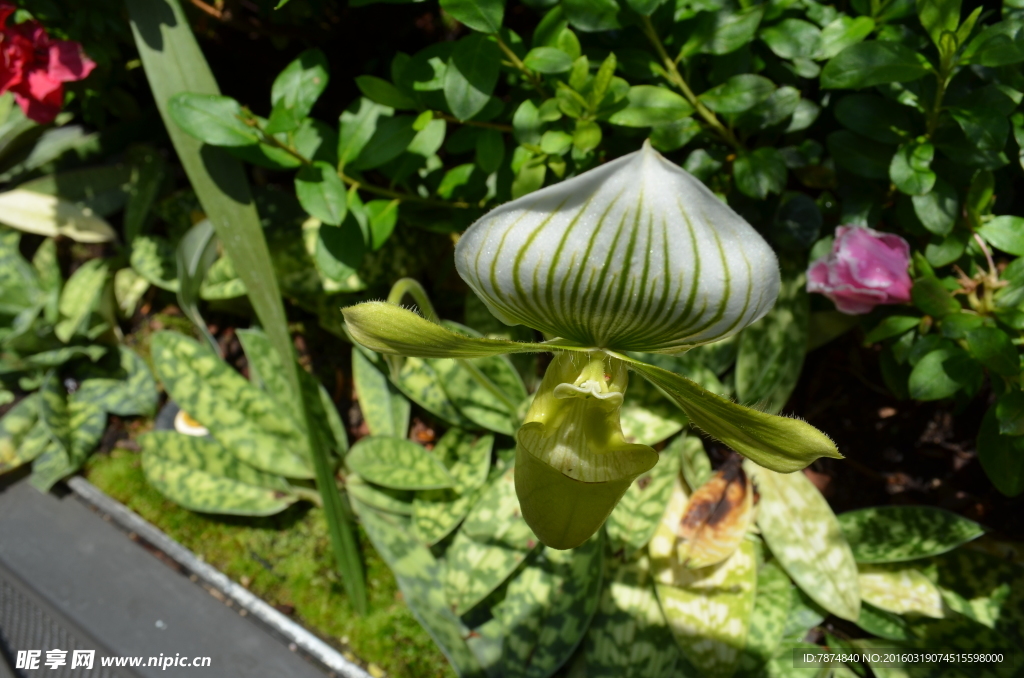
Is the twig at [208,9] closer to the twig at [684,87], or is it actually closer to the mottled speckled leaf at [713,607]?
the twig at [684,87]

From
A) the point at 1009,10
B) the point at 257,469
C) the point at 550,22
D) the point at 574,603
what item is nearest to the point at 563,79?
the point at 550,22

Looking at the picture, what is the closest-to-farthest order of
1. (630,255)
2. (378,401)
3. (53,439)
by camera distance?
(630,255) < (378,401) < (53,439)

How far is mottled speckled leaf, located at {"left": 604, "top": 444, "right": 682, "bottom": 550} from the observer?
0.92m

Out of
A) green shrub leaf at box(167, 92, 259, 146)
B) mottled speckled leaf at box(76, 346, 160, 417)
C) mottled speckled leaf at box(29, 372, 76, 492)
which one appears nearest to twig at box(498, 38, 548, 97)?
green shrub leaf at box(167, 92, 259, 146)

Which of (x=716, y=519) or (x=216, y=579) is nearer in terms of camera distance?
(x=716, y=519)

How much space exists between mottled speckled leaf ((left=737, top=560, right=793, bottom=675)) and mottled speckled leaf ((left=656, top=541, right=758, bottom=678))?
0.03 metres

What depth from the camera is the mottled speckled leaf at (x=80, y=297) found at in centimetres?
129

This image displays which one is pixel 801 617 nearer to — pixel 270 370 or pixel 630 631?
pixel 630 631

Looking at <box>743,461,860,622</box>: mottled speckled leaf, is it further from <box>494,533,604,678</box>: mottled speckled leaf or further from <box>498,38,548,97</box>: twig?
<box>498,38,548,97</box>: twig

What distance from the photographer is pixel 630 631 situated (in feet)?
3.03

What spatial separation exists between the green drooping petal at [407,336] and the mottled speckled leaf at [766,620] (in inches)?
23.9

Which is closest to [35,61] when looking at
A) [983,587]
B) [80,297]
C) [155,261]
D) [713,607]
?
[155,261]

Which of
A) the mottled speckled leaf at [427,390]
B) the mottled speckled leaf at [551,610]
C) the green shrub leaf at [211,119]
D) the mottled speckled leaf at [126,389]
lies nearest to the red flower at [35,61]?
the green shrub leaf at [211,119]

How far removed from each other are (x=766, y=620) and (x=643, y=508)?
0.73ft
